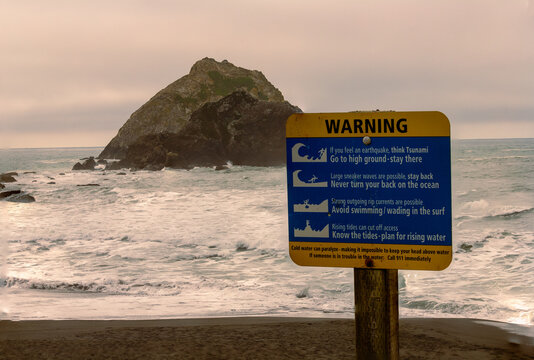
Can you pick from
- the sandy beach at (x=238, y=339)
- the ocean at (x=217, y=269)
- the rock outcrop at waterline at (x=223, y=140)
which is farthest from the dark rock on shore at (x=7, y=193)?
the sandy beach at (x=238, y=339)

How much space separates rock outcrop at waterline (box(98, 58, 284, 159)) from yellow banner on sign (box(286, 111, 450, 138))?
11969 centimetres

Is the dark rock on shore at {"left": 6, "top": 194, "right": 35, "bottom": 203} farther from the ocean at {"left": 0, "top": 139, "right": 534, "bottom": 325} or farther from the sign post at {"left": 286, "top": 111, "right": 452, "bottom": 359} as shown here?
the sign post at {"left": 286, "top": 111, "right": 452, "bottom": 359}

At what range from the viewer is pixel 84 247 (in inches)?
703

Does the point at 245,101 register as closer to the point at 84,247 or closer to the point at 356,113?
the point at 84,247

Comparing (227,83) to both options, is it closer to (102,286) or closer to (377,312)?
(102,286)

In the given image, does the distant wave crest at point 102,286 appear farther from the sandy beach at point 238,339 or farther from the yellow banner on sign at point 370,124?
the yellow banner on sign at point 370,124

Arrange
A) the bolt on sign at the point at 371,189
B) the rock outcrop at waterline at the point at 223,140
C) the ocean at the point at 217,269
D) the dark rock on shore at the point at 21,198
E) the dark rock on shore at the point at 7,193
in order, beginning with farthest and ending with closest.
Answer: the rock outcrop at waterline at the point at 223,140 < the dark rock on shore at the point at 7,193 < the dark rock on shore at the point at 21,198 < the ocean at the point at 217,269 < the bolt on sign at the point at 371,189

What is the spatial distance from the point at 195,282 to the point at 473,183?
28.8m

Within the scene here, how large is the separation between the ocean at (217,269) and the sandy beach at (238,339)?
0.93 meters

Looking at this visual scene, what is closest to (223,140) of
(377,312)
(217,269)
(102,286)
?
(217,269)

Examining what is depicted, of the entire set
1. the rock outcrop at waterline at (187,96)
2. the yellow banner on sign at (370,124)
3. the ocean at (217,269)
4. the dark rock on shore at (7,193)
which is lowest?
the ocean at (217,269)

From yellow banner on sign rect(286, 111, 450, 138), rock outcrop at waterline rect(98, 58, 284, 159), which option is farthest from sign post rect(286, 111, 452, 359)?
rock outcrop at waterline rect(98, 58, 284, 159)

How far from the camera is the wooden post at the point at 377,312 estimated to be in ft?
9.24

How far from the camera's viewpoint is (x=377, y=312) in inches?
112
